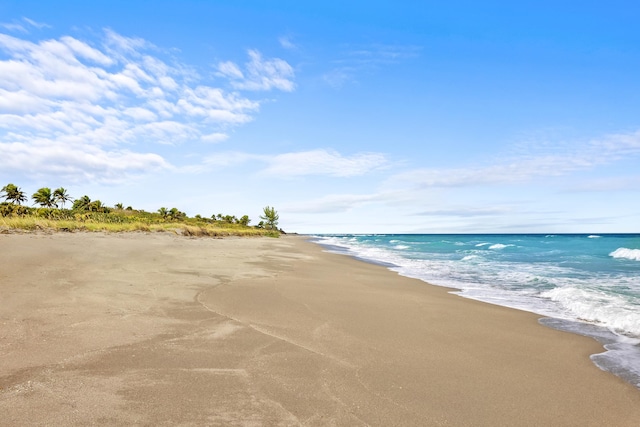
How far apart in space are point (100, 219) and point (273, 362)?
47.0 m

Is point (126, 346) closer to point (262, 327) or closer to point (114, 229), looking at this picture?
point (262, 327)

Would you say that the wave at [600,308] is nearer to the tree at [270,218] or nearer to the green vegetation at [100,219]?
the green vegetation at [100,219]

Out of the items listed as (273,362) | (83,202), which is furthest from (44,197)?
(273,362)

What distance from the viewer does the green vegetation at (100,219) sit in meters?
26.0

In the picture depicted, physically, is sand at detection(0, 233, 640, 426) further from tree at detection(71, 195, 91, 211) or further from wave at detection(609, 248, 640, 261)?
tree at detection(71, 195, 91, 211)

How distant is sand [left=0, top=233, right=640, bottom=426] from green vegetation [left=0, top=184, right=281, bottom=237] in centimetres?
1983

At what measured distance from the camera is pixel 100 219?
144 feet

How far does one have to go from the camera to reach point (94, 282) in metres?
9.23

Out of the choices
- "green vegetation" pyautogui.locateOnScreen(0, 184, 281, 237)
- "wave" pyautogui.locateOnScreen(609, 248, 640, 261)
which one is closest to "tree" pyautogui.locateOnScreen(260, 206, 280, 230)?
"green vegetation" pyautogui.locateOnScreen(0, 184, 281, 237)

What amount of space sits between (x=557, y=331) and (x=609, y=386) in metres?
3.22

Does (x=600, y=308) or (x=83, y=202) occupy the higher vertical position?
(x=83, y=202)

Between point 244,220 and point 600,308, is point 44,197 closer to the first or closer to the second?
point 244,220

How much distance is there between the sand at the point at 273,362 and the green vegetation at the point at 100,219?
65.1ft

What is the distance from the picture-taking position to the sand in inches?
147
